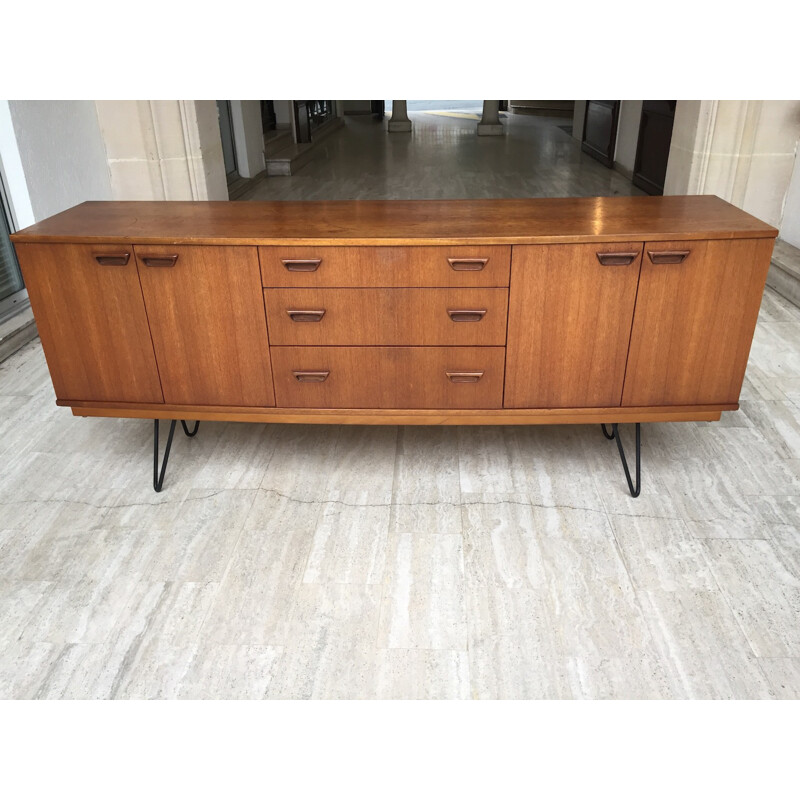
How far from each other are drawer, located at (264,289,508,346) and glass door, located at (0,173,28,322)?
2533mm

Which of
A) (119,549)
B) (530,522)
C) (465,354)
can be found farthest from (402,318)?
(119,549)

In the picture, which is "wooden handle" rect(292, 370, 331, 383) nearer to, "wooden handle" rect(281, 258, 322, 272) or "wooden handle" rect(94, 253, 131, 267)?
"wooden handle" rect(281, 258, 322, 272)

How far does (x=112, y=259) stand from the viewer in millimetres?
2156

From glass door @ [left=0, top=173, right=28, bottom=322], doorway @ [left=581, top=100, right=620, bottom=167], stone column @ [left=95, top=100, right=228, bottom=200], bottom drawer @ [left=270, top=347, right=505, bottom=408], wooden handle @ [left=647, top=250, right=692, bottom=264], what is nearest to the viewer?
wooden handle @ [left=647, top=250, right=692, bottom=264]

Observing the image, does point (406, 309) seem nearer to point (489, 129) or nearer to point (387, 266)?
point (387, 266)

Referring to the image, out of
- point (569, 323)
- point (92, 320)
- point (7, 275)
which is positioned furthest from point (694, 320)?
point (7, 275)

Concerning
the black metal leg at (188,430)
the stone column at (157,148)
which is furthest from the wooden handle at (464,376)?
the stone column at (157,148)

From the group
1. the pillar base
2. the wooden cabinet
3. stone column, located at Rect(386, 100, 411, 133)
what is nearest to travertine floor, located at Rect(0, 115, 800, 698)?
the wooden cabinet

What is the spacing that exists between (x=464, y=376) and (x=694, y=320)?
2.39 ft

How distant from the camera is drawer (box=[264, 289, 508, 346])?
2.16m

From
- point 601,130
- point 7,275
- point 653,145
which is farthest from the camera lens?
point 601,130
